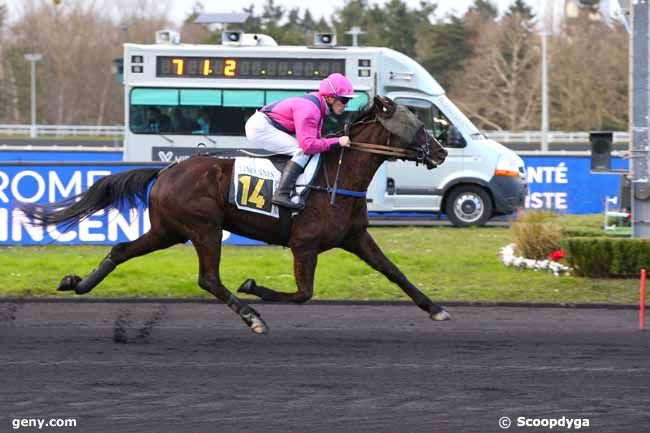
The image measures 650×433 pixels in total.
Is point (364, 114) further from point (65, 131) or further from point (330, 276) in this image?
point (65, 131)

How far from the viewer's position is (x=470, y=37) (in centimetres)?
5816

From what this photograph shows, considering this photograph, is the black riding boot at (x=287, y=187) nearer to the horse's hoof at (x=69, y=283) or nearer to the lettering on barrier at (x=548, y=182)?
the horse's hoof at (x=69, y=283)

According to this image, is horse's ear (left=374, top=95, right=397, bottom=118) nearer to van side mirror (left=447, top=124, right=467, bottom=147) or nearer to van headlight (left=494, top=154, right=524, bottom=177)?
van side mirror (left=447, top=124, right=467, bottom=147)

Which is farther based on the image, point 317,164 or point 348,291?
point 348,291

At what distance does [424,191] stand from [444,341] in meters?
11.0

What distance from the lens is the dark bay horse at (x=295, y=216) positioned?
30.1ft

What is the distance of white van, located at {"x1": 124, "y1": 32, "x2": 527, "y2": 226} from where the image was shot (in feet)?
64.4

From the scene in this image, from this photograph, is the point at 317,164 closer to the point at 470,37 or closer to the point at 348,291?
the point at 348,291

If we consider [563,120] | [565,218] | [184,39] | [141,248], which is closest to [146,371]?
[141,248]

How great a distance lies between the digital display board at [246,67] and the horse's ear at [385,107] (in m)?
10.4

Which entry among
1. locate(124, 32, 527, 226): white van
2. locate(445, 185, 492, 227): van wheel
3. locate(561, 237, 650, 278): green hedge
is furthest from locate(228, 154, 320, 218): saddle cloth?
locate(445, 185, 492, 227): van wheel

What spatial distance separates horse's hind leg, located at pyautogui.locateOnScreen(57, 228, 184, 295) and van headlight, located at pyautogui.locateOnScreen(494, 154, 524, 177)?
36.0ft

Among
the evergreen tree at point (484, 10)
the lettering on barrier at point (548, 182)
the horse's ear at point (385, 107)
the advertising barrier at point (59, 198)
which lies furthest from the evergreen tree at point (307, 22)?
the horse's ear at point (385, 107)

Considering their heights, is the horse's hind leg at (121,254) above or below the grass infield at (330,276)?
above
